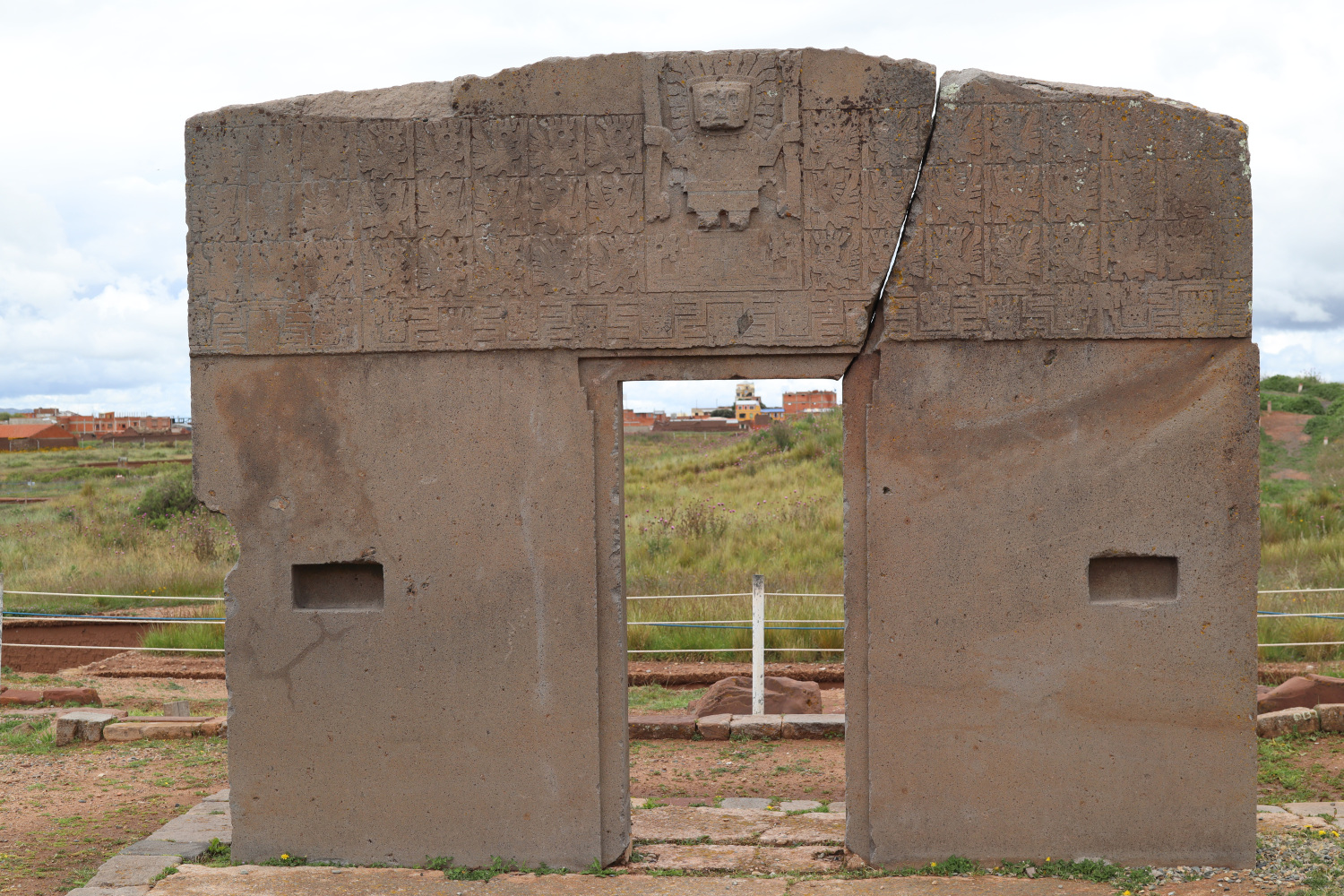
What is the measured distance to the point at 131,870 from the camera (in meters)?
4.51

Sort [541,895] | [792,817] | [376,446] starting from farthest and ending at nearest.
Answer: [792,817] < [376,446] < [541,895]

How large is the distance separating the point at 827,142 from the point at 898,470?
1342 mm

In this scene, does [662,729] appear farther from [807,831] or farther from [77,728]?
→ [77,728]

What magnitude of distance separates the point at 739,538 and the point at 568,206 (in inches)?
387

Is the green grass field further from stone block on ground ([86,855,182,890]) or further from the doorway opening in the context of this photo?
stone block on ground ([86,855,182,890])

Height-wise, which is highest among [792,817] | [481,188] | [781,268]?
[481,188]

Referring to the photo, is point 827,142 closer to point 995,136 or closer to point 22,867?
point 995,136

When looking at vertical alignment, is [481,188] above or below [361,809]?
above

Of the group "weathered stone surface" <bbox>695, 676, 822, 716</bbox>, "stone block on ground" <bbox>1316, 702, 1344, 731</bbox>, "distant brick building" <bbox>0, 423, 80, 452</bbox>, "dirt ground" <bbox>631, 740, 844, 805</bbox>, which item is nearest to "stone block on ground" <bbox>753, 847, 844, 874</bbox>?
"dirt ground" <bbox>631, 740, 844, 805</bbox>

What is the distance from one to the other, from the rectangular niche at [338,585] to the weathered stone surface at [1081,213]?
253cm

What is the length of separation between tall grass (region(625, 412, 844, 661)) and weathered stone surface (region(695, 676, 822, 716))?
108cm

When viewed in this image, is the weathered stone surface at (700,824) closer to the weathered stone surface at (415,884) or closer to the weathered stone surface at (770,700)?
the weathered stone surface at (415,884)

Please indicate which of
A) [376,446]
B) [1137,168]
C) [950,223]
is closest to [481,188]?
[376,446]

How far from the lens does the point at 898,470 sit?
443cm
